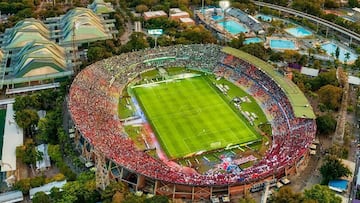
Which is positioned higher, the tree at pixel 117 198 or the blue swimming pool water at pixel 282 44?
the blue swimming pool water at pixel 282 44

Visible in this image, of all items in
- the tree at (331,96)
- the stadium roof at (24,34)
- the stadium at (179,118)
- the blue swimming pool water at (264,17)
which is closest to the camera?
the stadium at (179,118)

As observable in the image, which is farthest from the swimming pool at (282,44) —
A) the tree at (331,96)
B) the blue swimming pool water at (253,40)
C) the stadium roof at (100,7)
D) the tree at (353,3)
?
the stadium roof at (100,7)

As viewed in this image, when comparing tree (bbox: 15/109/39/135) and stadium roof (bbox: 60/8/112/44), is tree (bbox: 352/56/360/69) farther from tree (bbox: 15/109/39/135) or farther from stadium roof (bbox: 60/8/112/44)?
tree (bbox: 15/109/39/135)

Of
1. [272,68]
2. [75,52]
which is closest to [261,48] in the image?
[272,68]

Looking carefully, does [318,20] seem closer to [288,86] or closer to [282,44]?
[282,44]

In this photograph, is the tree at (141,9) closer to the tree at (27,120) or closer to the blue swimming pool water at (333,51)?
the blue swimming pool water at (333,51)

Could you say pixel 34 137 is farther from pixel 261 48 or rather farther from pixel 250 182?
pixel 261 48

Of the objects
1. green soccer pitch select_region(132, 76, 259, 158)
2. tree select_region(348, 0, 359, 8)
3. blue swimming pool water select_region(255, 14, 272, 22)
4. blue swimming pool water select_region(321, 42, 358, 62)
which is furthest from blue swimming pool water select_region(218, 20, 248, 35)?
tree select_region(348, 0, 359, 8)

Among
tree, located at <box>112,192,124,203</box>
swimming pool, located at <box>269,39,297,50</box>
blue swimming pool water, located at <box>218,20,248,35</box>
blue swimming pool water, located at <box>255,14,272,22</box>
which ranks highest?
blue swimming pool water, located at <box>255,14,272,22</box>
